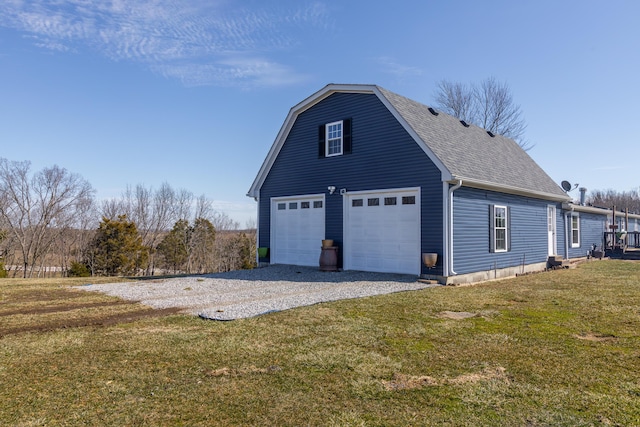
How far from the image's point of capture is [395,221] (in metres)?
12.0

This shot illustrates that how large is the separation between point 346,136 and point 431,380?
401 inches

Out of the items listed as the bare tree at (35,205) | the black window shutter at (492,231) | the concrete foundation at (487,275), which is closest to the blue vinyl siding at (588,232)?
the concrete foundation at (487,275)

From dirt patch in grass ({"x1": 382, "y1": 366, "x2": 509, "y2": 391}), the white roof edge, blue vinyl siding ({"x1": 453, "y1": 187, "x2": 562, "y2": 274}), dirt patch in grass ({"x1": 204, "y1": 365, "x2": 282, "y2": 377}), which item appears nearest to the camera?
dirt patch in grass ({"x1": 382, "y1": 366, "x2": 509, "y2": 391})

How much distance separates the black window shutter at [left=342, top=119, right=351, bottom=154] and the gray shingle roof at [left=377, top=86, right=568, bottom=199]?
1.53 m

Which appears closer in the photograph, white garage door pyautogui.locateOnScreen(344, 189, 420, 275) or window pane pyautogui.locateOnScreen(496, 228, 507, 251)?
white garage door pyautogui.locateOnScreen(344, 189, 420, 275)

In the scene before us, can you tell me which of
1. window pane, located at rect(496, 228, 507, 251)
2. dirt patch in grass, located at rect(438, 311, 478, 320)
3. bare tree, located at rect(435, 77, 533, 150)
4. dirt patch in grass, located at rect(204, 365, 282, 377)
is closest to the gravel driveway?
dirt patch in grass, located at rect(438, 311, 478, 320)

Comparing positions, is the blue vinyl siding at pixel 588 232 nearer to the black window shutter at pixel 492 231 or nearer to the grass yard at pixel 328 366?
the black window shutter at pixel 492 231

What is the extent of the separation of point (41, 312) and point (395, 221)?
28.5 ft

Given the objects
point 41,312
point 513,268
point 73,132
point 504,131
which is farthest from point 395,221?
point 504,131

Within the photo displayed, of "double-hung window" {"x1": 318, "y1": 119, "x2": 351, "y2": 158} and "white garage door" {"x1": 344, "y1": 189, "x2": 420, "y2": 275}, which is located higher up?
"double-hung window" {"x1": 318, "y1": 119, "x2": 351, "y2": 158}

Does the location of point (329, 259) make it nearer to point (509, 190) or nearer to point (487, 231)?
point (487, 231)

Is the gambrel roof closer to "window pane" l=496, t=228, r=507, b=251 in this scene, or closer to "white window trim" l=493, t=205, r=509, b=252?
"white window trim" l=493, t=205, r=509, b=252

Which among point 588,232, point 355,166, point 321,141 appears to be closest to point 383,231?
point 355,166

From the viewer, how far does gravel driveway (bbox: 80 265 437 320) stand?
7.39m
